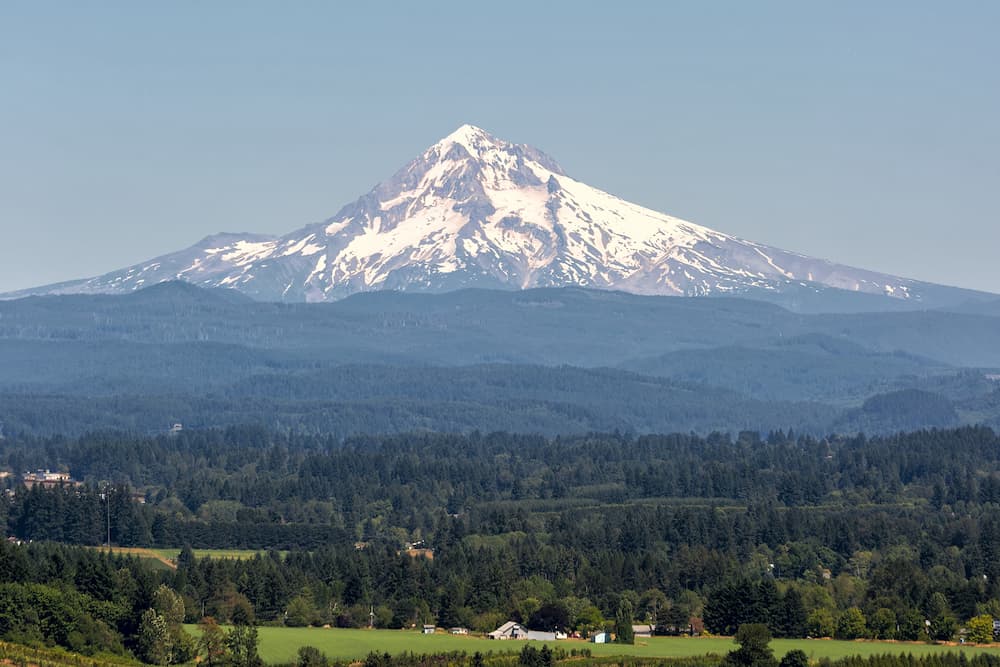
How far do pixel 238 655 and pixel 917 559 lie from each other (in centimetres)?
8134

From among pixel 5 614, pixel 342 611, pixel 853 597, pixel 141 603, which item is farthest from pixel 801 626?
pixel 5 614

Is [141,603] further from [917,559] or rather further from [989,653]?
[917,559]

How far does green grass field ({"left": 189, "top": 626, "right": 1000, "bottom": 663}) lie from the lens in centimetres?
13925

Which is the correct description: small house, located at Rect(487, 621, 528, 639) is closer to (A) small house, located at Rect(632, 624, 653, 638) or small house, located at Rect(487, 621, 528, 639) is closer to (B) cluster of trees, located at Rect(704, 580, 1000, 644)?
(A) small house, located at Rect(632, 624, 653, 638)

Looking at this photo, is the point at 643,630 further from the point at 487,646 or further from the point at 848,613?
the point at 487,646

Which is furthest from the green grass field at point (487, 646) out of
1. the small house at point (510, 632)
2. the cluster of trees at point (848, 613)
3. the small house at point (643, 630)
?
the cluster of trees at point (848, 613)

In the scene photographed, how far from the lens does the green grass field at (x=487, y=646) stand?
139250 millimetres

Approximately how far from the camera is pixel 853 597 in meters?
170

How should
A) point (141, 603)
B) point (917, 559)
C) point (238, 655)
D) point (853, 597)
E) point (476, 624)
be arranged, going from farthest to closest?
1. point (917, 559)
2. point (853, 597)
3. point (476, 624)
4. point (141, 603)
5. point (238, 655)

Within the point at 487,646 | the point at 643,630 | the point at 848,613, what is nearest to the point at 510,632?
the point at 643,630

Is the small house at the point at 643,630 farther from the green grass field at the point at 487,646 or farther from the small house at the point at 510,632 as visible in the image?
Result: the small house at the point at 510,632

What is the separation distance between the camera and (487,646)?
143000 mm

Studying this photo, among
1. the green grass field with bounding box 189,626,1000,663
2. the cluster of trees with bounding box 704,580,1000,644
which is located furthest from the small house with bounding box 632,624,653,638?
the cluster of trees with bounding box 704,580,1000,644

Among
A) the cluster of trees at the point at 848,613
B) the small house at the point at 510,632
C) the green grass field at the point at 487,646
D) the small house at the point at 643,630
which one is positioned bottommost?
the small house at the point at 643,630
